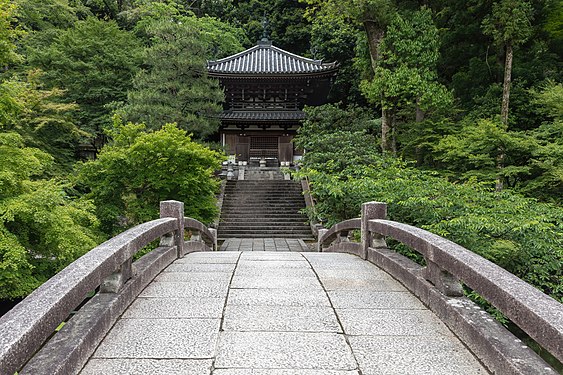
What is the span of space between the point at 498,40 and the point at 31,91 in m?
16.2

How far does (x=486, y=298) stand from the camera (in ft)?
8.58

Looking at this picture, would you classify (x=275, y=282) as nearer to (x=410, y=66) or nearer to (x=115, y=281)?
(x=115, y=281)

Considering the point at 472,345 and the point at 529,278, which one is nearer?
the point at 472,345

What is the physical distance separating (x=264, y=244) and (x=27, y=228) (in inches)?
291

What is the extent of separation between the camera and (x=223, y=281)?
4.26 m

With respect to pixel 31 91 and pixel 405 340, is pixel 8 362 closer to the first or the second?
pixel 405 340

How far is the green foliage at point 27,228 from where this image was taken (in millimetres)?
6137

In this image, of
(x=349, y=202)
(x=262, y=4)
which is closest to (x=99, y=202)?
(x=349, y=202)

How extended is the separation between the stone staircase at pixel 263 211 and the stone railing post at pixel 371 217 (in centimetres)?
848

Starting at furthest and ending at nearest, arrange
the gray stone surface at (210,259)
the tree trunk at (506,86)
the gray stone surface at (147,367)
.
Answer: the tree trunk at (506,86) < the gray stone surface at (210,259) < the gray stone surface at (147,367)

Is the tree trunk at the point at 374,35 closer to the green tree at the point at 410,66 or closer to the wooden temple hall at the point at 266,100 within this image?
the green tree at the point at 410,66

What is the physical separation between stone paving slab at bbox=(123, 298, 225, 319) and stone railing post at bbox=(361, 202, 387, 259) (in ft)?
9.29

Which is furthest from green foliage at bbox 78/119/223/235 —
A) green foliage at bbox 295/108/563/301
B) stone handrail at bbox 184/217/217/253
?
green foliage at bbox 295/108/563/301

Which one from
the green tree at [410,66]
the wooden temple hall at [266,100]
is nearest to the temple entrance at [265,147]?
the wooden temple hall at [266,100]
